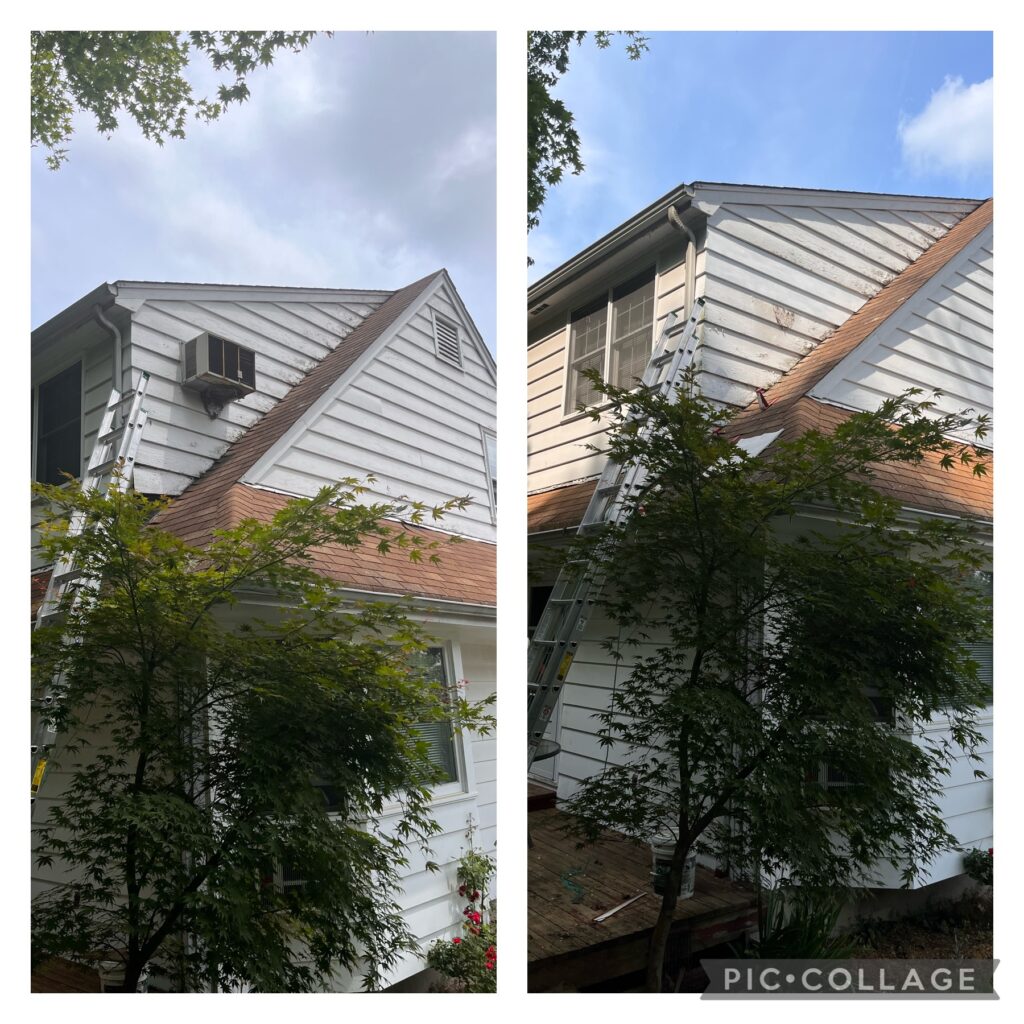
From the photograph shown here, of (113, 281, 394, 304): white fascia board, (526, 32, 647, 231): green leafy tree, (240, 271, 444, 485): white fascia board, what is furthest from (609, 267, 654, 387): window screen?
(113, 281, 394, 304): white fascia board

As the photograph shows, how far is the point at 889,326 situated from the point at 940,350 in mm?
181

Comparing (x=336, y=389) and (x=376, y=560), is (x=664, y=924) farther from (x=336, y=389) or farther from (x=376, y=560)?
(x=336, y=389)

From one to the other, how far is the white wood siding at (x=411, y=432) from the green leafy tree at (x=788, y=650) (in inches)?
20.9

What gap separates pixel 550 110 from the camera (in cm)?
291

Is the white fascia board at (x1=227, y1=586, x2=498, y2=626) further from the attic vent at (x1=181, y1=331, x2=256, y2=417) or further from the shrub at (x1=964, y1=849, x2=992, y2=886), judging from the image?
the shrub at (x1=964, y1=849, x2=992, y2=886)

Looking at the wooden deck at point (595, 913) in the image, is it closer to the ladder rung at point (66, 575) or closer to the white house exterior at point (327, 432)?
the white house exterior at point (327, 432)

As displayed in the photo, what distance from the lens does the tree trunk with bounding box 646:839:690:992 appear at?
270 cm

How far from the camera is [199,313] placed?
2.81m

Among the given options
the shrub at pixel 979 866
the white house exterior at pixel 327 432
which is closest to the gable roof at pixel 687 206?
the white house exterior at pixel 327 432

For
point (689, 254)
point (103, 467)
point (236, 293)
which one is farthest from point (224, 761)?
point (689, 254)

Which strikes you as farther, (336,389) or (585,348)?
(585,348)
